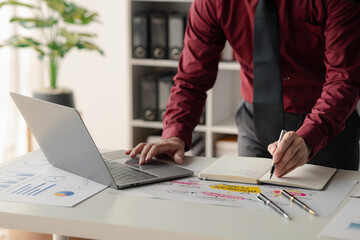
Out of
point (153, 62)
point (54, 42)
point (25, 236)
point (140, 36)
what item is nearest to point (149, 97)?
point (153, 62)

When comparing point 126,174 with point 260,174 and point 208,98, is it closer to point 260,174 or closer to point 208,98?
point 260,174

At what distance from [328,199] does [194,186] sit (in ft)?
1.03

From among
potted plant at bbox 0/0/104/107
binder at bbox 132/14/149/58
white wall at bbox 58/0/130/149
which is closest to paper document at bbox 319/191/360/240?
binder at bbox 132/14/149/58

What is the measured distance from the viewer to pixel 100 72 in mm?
3734

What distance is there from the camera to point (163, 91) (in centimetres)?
318

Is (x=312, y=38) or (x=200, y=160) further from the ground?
(x=312, y=38)

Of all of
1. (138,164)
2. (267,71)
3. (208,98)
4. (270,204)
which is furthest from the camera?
(208,98)

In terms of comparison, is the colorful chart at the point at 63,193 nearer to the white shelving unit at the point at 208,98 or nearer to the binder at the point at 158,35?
the white shelving unit at the point at 208,98

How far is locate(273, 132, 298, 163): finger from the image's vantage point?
4.50 feet

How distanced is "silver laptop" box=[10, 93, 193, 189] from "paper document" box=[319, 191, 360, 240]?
1.39ft

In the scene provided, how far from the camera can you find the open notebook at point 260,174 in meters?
1.38

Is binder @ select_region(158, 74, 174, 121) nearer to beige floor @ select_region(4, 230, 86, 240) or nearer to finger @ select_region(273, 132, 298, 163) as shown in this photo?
beige floor @ select_region(4, 230, 86, 240)

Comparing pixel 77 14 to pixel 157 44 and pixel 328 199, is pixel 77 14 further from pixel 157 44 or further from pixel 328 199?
pixel 328 199

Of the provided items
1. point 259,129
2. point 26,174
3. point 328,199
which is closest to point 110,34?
point 259,129
